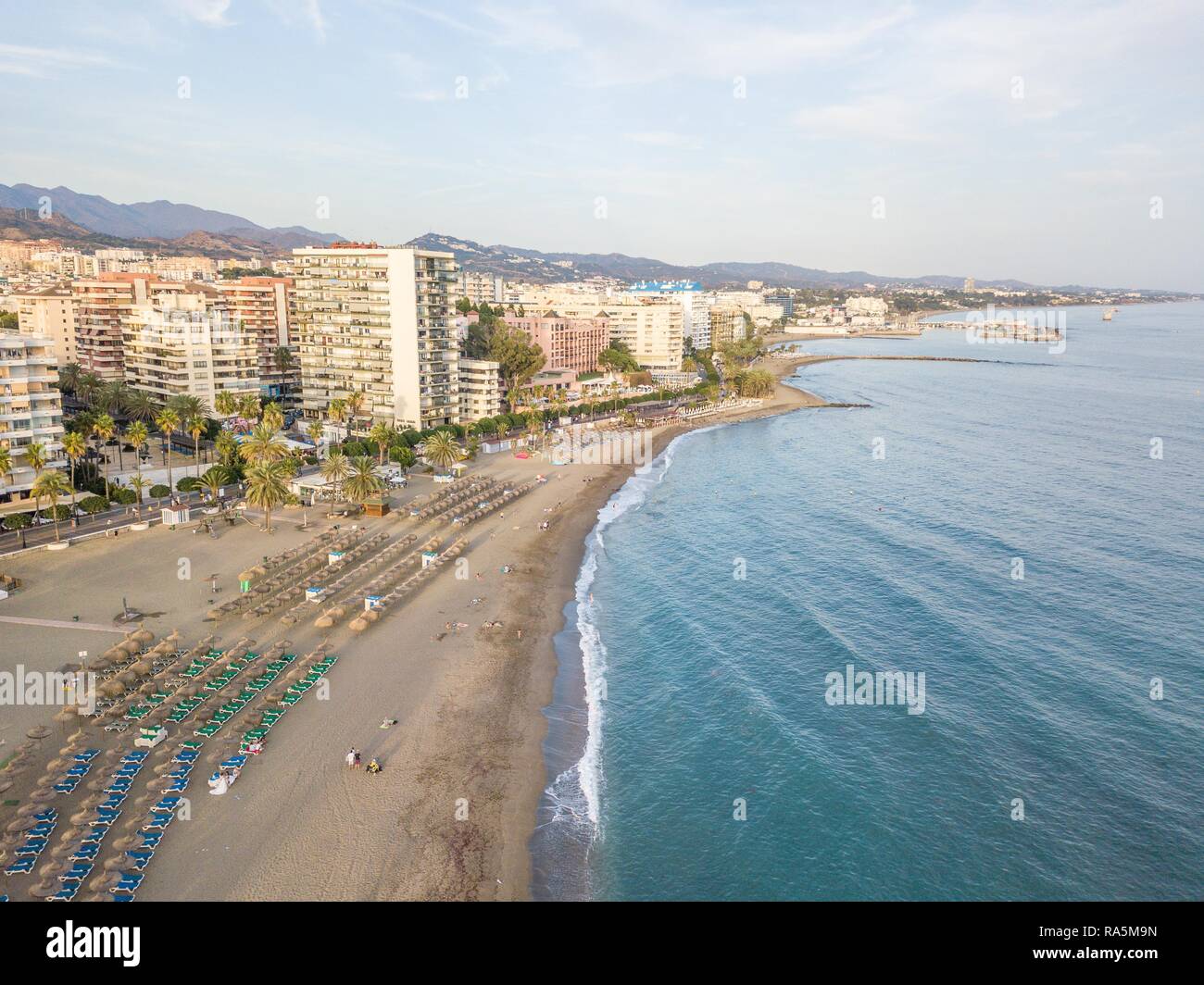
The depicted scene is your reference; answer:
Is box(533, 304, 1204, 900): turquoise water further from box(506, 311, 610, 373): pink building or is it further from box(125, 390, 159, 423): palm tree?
box(506, 311, 610, 373): pink building

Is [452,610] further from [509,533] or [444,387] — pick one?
[444,387]

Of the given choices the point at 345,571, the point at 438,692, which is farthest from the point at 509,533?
the point at 438,692

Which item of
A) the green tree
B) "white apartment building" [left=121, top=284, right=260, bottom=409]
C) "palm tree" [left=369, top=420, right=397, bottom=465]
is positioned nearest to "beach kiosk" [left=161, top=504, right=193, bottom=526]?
"palm tree" [left=369, top=420, right=397, bottom=465]

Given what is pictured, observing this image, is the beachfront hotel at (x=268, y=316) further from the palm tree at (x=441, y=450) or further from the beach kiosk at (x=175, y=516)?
the beach kiosk at (x=175, y=516)

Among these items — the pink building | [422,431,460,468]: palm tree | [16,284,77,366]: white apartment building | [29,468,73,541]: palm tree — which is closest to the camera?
[29,468,73,541]: palm tree

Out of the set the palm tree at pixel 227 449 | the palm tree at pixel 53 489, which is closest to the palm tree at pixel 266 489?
the palm tree at pixel 53 489

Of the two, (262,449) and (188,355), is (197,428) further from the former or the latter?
(188,355)
